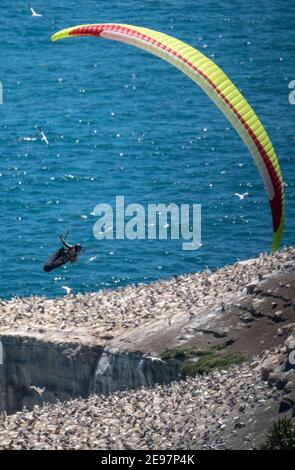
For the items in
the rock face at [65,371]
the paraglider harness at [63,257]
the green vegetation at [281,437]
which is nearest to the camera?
the green vegetation at [281,437]

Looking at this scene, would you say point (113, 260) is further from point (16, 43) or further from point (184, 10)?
point (184, 10)

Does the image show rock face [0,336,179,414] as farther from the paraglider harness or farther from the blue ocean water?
the blue ocean water

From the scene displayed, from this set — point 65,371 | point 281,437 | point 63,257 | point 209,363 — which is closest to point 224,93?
point 63,257

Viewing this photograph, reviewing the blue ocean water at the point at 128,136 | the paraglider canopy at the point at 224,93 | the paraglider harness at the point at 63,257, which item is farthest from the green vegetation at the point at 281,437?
the blue ocean water at the point at 128,136

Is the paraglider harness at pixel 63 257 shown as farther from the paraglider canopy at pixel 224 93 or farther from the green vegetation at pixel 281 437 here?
the green vegetation at pixel 281 437
